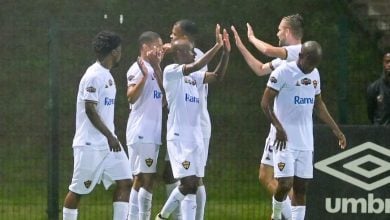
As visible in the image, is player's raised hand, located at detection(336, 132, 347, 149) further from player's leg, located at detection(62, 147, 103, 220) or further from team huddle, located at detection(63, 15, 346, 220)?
player's leg, located at detection(62, 147, 103, 220)

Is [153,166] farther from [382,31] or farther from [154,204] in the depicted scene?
[382,31]

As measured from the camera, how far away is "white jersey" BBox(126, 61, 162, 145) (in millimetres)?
14594

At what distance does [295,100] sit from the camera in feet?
46.4

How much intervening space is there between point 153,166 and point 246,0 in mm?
6479

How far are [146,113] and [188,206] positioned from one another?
1354 mm

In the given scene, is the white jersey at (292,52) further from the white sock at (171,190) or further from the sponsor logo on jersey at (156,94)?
the white sock at (171,190)

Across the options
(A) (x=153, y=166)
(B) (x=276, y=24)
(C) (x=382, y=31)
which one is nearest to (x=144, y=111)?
(A) (x=153, y=166)

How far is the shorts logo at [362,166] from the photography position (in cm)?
1564

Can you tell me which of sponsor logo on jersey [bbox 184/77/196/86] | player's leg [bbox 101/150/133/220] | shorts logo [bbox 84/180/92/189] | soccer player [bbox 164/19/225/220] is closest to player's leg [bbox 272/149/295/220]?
soccer player [bbox 164/19/225/220]

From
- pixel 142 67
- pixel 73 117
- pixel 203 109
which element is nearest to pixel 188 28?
pixel 142 67

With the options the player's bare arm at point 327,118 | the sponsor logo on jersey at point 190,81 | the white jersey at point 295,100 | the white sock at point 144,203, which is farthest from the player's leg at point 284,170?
the white sock at point 144,203

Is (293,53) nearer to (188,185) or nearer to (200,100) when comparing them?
(200,100)

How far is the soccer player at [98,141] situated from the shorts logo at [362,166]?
3.00 metres

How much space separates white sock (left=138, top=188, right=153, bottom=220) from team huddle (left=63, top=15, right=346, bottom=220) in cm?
1
